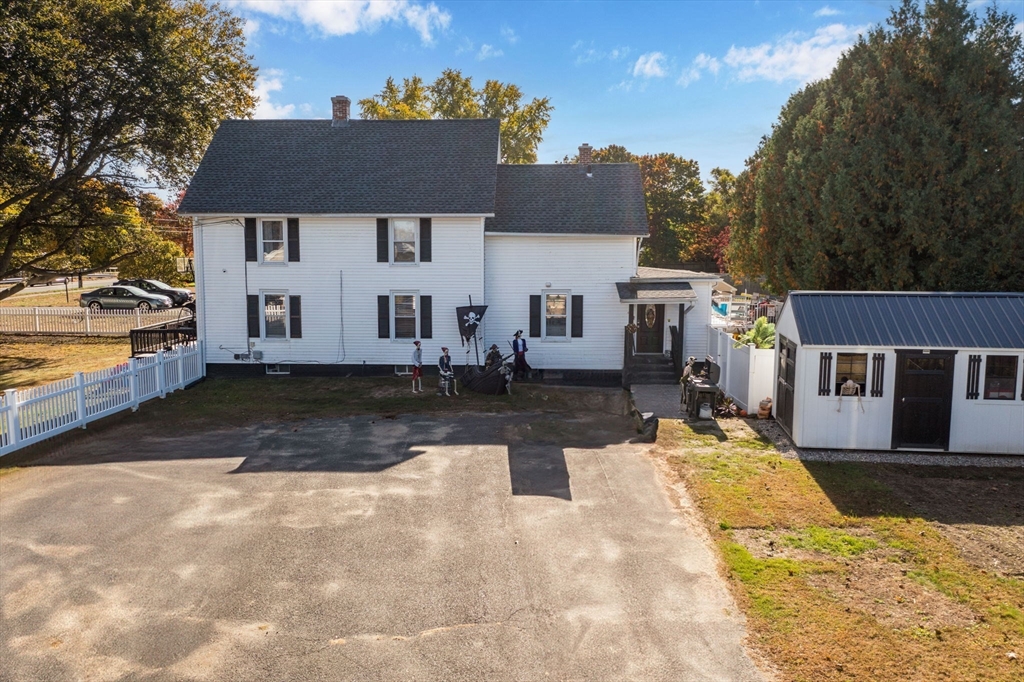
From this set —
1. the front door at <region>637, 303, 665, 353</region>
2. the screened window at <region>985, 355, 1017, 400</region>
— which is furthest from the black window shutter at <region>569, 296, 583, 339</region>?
the screened window at <region>985, 355, 1017, 400</region>

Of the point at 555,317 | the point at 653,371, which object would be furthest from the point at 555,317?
the point at 653,371

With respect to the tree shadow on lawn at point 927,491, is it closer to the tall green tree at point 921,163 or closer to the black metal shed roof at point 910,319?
the black metal shed roof at point 910,319


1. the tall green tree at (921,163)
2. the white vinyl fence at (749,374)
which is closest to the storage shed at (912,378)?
the white vinyl fence at (749,374)

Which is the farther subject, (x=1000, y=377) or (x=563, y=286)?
(x=563, y=286)

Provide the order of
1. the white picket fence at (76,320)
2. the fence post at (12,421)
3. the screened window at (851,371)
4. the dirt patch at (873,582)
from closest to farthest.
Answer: the dirt patch at (873,582) → the fence post at (12,421) → the screened window at (851,371) → the white picket fence at (76,320)

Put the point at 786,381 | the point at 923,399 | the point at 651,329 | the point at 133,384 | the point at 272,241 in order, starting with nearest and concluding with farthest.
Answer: the point at 923,399
the point at 786,381
the point at 133,384
the point at 272,241
the point at 651,329

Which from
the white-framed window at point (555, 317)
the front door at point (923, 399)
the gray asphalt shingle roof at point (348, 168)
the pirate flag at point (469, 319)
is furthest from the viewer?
the white-framed window at point (555, 317)

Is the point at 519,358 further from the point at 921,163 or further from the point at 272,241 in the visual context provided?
the point at 921,163

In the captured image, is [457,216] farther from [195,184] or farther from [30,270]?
[30,270]
